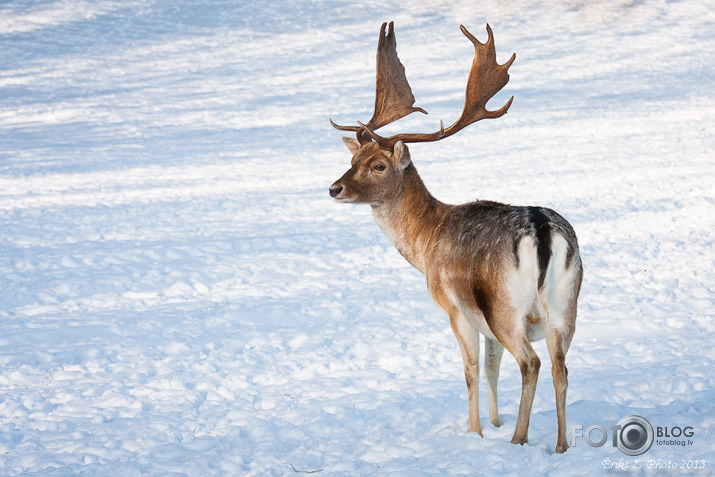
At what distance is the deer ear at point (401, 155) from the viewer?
18.6ft

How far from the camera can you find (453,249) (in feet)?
17.0

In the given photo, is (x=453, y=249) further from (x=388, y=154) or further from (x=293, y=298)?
(x=293, y=298)

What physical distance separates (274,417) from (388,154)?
2.07 metres

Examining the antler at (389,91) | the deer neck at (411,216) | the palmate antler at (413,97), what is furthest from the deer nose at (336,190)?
the antler at (389,91)

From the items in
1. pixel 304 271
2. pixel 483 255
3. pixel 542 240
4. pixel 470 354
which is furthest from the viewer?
pixel 304 271

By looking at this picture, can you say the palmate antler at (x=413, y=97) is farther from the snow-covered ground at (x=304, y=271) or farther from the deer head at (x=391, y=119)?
the snow-covered ground at (x=304, y=271)

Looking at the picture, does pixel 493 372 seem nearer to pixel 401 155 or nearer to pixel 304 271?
pixel 401 155

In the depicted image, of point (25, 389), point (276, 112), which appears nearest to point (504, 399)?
point (25, 389)

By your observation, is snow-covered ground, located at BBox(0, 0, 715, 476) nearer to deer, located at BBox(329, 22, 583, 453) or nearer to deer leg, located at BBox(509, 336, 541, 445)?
deer leg, located at BBox(509, 336, 541, 445)

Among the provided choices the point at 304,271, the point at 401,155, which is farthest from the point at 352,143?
the point at 304,271

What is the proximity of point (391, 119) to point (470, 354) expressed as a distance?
7.06 feet

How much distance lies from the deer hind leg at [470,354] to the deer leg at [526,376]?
402mm

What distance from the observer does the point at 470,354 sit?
5289mm

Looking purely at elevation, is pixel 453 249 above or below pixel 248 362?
above
